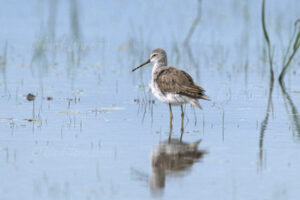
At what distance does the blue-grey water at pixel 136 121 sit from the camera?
27.4ft

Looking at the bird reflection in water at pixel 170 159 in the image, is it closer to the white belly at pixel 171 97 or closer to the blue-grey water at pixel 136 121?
the blue-grey water at pixel 136 121

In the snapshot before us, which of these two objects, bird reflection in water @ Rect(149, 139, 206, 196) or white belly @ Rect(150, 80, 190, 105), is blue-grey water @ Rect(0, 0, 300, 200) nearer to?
bird reflection in water @ Rect(149, 139, 206, 196)

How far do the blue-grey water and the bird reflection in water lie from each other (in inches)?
0.6

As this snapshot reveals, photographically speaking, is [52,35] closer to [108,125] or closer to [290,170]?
[108,125]

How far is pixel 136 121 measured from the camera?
12148 mm

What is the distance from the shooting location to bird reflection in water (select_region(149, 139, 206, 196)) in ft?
27.7

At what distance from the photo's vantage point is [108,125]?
11.7 m

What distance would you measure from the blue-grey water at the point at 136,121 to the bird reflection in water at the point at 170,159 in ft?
0.05

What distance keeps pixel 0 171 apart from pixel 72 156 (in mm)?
1129

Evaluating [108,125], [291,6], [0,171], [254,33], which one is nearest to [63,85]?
[108,125]

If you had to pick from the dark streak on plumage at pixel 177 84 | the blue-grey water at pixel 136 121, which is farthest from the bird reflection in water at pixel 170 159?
the dark streak on plumage at pixel 177 84

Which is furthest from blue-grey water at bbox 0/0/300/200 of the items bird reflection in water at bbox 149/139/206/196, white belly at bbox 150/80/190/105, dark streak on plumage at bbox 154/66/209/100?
dark streak on plumage at bbox 154/66/209/100

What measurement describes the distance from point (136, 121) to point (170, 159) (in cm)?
273

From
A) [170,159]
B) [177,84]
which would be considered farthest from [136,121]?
[170,159]
